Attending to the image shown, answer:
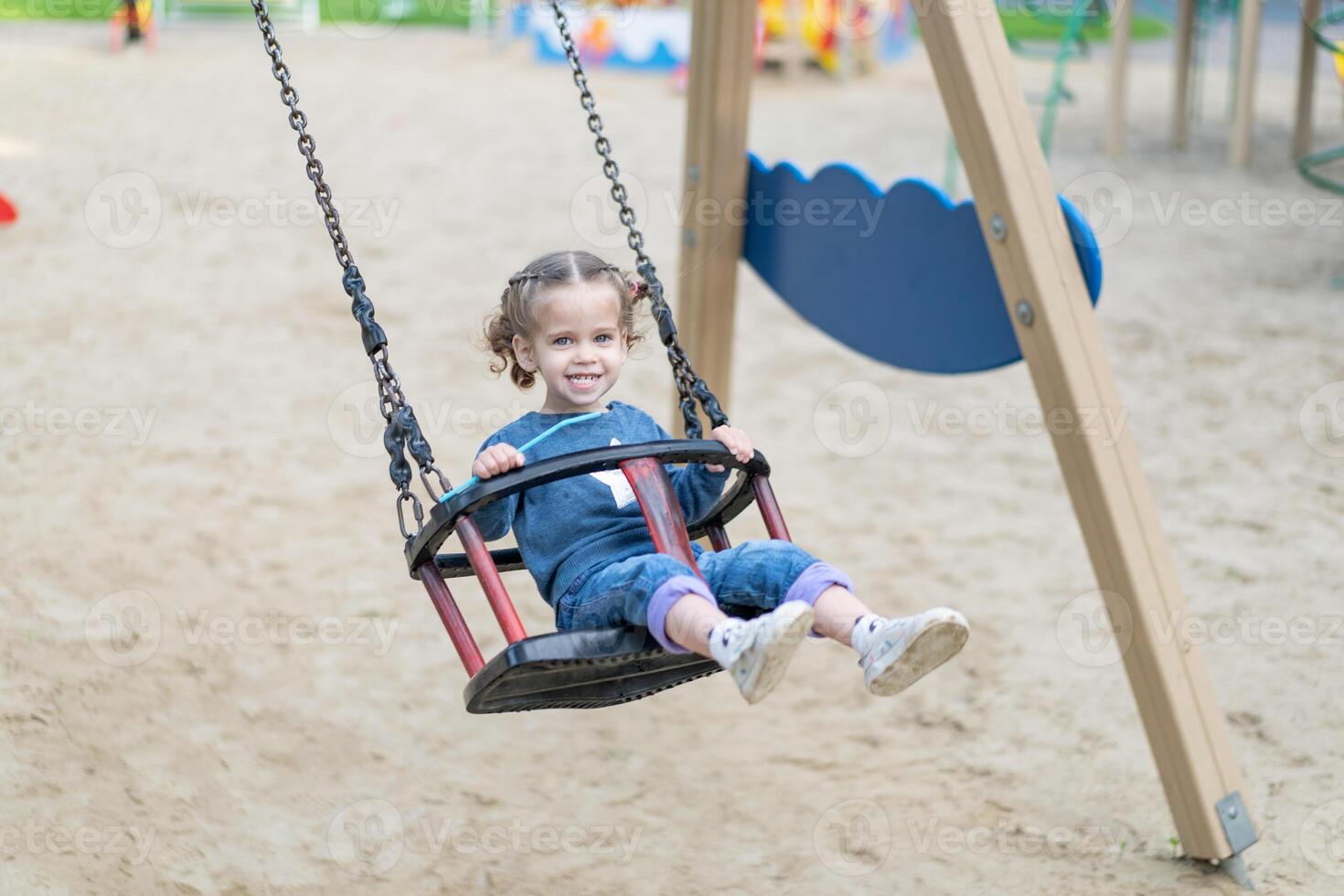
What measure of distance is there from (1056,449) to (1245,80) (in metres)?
6.61

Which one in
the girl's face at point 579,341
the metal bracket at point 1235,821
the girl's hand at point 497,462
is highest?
the girl's face at point 579,341

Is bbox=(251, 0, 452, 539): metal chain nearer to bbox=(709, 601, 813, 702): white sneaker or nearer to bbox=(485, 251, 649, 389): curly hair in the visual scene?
bbox=(485, 251, 649, 389): curly hair

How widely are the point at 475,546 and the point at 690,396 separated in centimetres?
55

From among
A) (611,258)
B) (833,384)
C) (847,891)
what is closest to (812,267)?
(847,891)

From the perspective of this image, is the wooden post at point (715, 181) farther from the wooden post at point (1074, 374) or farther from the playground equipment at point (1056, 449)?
the wooden post at point (1074, 374)

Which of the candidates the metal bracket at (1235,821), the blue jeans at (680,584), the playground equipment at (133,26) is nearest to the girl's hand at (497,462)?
the blue jeans at (680,584)

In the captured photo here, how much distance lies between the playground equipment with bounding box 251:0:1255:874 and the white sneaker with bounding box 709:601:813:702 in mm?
220

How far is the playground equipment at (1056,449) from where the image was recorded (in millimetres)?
2189

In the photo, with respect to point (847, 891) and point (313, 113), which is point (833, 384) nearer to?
point (847, 891)

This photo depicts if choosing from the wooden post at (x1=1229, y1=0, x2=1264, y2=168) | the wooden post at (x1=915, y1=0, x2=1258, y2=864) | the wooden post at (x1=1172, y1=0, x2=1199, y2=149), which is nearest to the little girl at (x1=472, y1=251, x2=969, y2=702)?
the wooden post at (x1=915, y1=0, x2=1258, y2=864)

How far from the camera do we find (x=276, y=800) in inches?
128

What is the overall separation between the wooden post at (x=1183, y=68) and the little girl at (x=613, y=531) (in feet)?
23.9

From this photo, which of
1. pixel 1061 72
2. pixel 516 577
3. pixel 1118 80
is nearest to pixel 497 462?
pixel 516 577

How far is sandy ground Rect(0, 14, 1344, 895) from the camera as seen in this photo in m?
3.14
